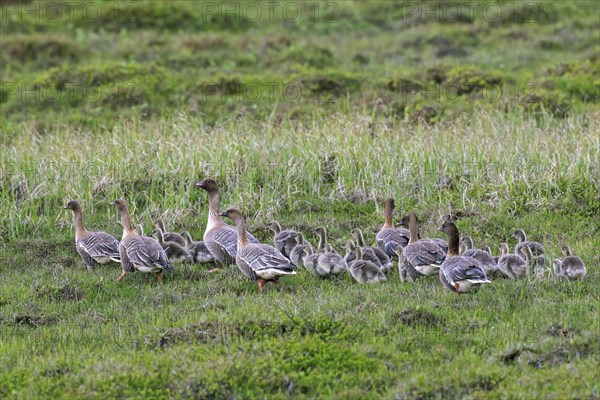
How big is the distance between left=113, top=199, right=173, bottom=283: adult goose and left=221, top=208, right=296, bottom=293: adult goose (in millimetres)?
1007

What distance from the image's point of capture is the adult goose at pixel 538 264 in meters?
11.7

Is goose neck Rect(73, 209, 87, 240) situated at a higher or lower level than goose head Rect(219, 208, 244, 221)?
lower

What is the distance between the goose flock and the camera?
11.6 m

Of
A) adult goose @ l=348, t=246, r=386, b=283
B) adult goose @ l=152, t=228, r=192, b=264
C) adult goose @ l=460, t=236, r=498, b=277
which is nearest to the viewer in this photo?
adult goose @ l=348, t=246, r=386, b=283

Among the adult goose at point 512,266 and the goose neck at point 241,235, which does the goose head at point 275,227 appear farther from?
the adult goose at point 512,266

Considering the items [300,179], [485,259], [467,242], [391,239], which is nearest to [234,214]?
[391,239]

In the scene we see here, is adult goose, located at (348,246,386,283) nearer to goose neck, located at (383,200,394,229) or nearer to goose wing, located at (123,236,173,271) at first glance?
goose neck, located at (383,200,394,229)

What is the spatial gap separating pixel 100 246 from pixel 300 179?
180 inches

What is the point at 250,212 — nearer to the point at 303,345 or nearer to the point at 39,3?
the point at 303,345

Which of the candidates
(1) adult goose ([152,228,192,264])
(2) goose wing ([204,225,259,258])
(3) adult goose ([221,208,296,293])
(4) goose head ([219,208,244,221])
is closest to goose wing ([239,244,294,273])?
(3) adult goose ([221,208,296,293])

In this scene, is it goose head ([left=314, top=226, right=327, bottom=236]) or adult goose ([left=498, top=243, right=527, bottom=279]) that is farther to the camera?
goose head ([left=314, top=226, right=327, bottom=236])

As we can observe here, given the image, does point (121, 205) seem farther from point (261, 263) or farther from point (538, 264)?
point (538, 264)

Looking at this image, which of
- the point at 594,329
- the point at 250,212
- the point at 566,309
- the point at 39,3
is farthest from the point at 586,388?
the point at 39,3

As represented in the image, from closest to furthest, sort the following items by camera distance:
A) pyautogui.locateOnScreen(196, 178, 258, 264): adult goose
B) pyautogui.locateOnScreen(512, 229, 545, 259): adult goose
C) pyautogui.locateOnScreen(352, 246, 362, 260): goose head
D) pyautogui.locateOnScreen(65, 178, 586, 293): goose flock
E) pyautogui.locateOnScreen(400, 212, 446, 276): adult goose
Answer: pyautogui.locateOnScreen(65, 178, 586, 293): goose flock, pyautogui.locateOnScreen(400, 212, 446, 276): adult goose, pyautogui.locateOnScreen(352, 246, 362, 260): goose head, pyautogui.locateOnScreen(512, 229, 545, 259): adult goose, pyautogui.locateOnScreen(196, 178, 258, 264): adult goose
